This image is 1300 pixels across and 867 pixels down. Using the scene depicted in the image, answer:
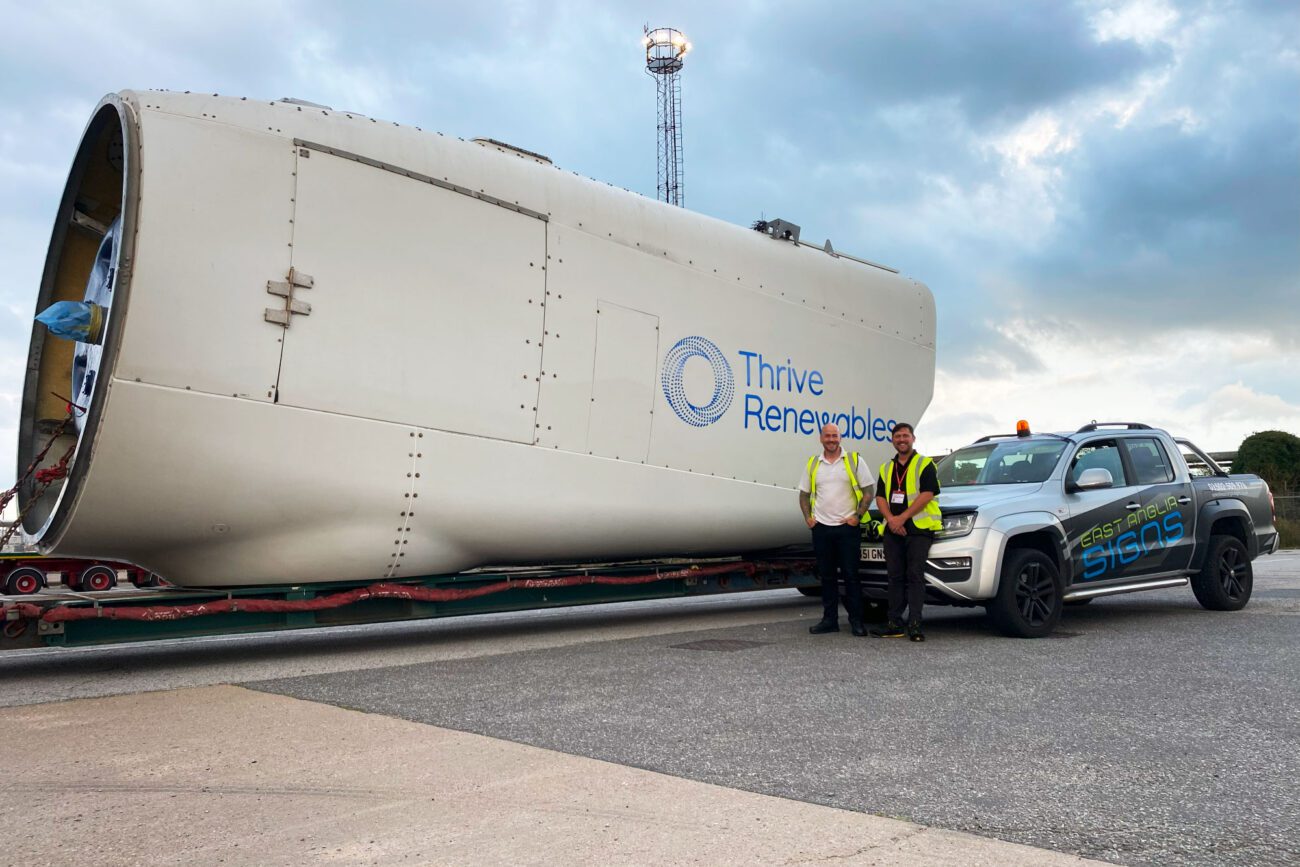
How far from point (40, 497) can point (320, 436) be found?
6.87ft

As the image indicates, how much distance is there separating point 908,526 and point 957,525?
386 mm

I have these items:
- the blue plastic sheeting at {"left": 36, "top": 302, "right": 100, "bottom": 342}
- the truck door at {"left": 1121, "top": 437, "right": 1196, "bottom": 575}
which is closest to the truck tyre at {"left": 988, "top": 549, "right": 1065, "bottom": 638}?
the truck door at {"left": 1121, "top": 437, "right": 1196, "bottom": 575}

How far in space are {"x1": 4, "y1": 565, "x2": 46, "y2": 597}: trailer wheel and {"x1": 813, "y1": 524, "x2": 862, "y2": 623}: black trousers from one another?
854cm

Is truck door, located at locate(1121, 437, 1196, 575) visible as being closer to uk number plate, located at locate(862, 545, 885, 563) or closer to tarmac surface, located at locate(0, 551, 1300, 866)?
tarmac surface, located at locate(0, 551, 1300, 866)

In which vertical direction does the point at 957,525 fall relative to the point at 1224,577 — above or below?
above

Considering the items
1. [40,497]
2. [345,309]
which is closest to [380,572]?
[345,309]

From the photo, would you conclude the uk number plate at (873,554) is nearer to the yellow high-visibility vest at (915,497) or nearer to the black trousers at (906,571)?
the black trousers at (906,571)

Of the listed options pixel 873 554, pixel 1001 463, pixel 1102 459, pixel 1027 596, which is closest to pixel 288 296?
pixel 873 554

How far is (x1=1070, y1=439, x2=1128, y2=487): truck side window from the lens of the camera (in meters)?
8.10

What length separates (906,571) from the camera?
736cm

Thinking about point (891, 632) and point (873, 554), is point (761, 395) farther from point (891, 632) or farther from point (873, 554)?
point (891, 632)

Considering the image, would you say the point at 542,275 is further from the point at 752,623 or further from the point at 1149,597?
the point at 1149,597

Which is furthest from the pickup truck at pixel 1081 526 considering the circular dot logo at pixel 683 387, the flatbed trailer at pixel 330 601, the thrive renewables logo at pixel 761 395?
the flatbed trailer at pixel 330 601

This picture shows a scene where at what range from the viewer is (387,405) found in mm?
6332
